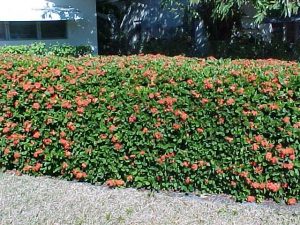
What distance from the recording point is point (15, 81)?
179 inches

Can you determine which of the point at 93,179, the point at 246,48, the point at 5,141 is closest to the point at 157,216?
the point at 93,179

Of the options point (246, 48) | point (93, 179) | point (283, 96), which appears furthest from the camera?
point (246, 48)

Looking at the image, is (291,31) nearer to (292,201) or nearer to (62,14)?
(62,14)

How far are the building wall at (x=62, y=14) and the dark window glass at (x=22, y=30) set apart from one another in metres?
0.21

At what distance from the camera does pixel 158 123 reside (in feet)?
13.3

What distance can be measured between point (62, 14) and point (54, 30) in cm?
94

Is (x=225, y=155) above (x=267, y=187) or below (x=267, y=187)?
above

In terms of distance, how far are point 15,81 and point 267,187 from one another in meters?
2.80

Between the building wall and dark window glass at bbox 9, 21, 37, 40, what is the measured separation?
8.1 inches

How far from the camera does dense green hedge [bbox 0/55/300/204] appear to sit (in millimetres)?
3779

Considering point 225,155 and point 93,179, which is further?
point 93,179

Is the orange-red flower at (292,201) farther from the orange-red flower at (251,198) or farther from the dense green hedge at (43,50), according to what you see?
the dense green hedge at (43,50)

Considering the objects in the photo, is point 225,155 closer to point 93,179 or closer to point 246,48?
point 93,179

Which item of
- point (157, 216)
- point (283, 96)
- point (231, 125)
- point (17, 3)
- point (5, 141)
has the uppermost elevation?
point (17, 3)
